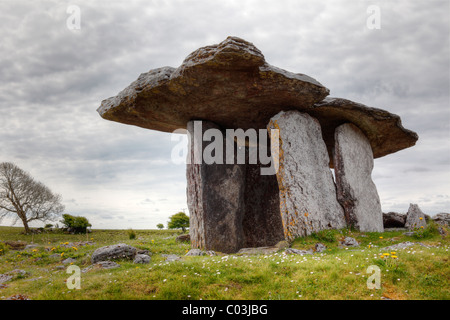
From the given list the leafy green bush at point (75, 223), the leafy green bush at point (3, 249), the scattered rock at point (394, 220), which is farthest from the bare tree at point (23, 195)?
the scattered rock at point (394, 220)

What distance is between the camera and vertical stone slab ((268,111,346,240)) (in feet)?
39.4

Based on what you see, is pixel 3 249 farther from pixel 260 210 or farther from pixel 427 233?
pixel 427 233

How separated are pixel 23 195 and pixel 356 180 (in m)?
25.7

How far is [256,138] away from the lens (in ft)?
52.9

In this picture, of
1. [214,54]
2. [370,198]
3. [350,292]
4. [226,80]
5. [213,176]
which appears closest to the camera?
[350,292]

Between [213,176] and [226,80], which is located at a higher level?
[226,80]

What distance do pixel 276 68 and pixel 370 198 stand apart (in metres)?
7.88

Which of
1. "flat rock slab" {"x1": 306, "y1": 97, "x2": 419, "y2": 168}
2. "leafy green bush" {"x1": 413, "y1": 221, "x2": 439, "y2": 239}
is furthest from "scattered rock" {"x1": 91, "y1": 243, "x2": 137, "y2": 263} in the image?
"leafy green bush" {"x1": 413, "y1": 221, "x2": 439, "y2": 239}

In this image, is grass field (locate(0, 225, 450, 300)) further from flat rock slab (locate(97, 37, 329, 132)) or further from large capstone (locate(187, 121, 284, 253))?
flat rock slab (locate(97, 37, 329, 132))

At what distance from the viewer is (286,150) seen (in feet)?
42.2

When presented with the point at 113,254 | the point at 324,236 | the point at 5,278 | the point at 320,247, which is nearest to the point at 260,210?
the point at 324,236
